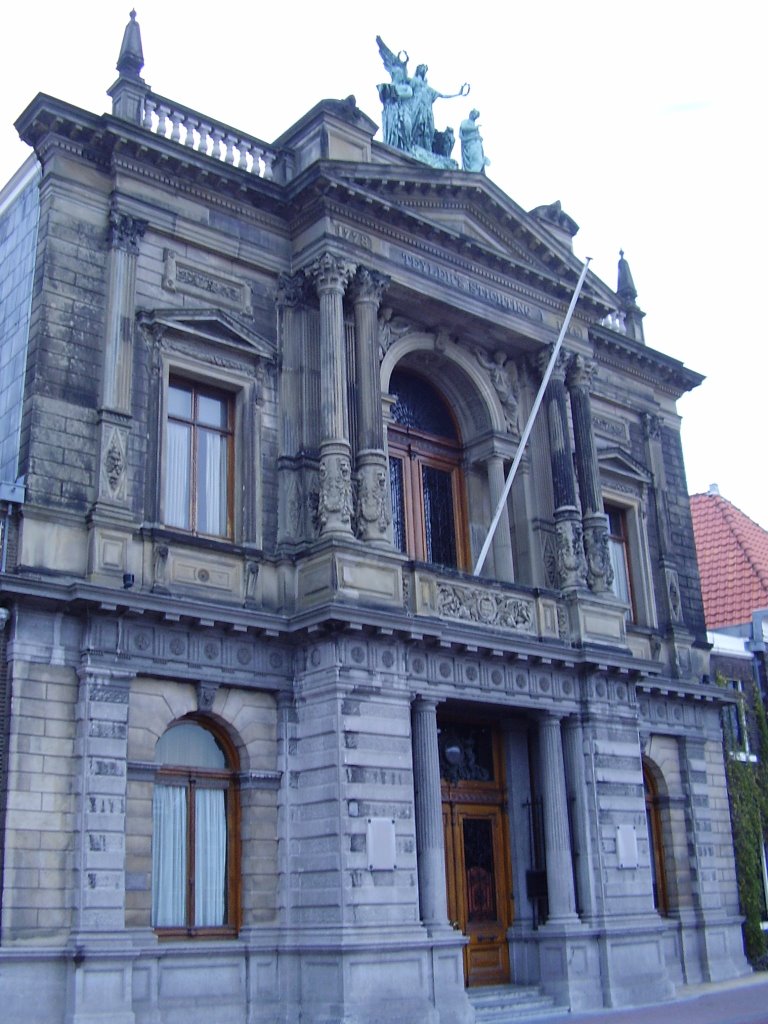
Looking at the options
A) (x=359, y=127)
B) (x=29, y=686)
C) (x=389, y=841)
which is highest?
(x=359, y=127)

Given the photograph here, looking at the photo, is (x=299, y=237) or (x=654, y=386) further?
(x=654, y=386)

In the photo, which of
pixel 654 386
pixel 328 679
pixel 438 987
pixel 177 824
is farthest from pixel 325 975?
pixel 654 386

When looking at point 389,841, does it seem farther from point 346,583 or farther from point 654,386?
point 654,386

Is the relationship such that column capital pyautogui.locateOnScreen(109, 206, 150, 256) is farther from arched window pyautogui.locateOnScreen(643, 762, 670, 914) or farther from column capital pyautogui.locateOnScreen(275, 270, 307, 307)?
arched window pyautogui.locateOnScreen(643, 762, 670, 914)

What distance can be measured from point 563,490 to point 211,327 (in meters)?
7.43

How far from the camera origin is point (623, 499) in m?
26.5

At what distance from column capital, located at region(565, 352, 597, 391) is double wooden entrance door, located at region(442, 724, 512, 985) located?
787cm

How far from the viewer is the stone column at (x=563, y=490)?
74.1 ft

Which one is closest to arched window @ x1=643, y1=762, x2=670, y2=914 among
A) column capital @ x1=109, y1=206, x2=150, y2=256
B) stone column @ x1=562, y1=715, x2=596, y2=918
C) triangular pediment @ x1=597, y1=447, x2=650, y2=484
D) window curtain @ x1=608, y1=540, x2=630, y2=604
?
stone column @ x1=562, y1=715, x2=596, y2=918

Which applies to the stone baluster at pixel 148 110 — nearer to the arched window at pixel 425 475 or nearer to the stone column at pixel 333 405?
the stone column at pixel 333 405

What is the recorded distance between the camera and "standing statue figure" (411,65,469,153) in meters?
24.5

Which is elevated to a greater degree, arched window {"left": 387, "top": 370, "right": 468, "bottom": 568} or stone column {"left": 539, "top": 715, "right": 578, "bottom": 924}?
arched window {"left": 387, "top": 370, "right": 468, "bottom": 568}

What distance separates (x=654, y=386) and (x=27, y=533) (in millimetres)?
16283

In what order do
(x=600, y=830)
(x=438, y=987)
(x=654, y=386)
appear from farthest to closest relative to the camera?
(x=654, y=386), (x=600, y=830), (x=438, y=987)
